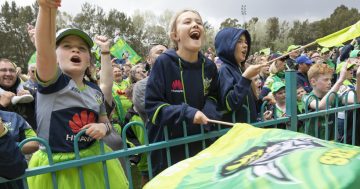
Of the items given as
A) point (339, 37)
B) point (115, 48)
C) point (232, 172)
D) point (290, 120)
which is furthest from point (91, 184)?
point (115, 48)

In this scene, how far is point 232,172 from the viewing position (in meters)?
1.38

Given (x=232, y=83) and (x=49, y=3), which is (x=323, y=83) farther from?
(x=49, y=3)

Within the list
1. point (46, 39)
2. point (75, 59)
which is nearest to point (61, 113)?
point (75, 59)

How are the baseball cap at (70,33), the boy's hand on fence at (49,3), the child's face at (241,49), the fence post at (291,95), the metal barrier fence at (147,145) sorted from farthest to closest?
1. the child's face at (241,49)
2. the fence post at (291,95)
3. the baseball cap at (70,33)
4. the metal barrier fence at (147,145)
5. the boy's hand on fence at (49,3)

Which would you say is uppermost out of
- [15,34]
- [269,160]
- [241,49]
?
[15,34]

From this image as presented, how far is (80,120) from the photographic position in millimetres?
2135

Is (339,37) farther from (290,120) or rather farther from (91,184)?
(91,184)

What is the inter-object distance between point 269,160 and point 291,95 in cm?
161

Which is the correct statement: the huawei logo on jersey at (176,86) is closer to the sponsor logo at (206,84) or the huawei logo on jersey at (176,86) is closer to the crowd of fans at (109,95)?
the crowd of fans at (109,95)

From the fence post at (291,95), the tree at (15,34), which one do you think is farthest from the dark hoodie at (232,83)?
the tree at (15,34)

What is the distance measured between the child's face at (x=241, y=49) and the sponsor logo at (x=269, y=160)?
1.45m

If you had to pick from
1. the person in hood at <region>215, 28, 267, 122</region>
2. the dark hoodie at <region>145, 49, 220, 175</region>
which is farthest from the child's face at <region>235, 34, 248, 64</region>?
the dark hoodie at <region>145, 49, 220, 175</region>

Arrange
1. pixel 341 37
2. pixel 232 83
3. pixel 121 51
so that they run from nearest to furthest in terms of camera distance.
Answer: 1. pixel 232 83
2. pixel 341 37
3. pixel 121 51

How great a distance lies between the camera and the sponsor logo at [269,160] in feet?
4.00
